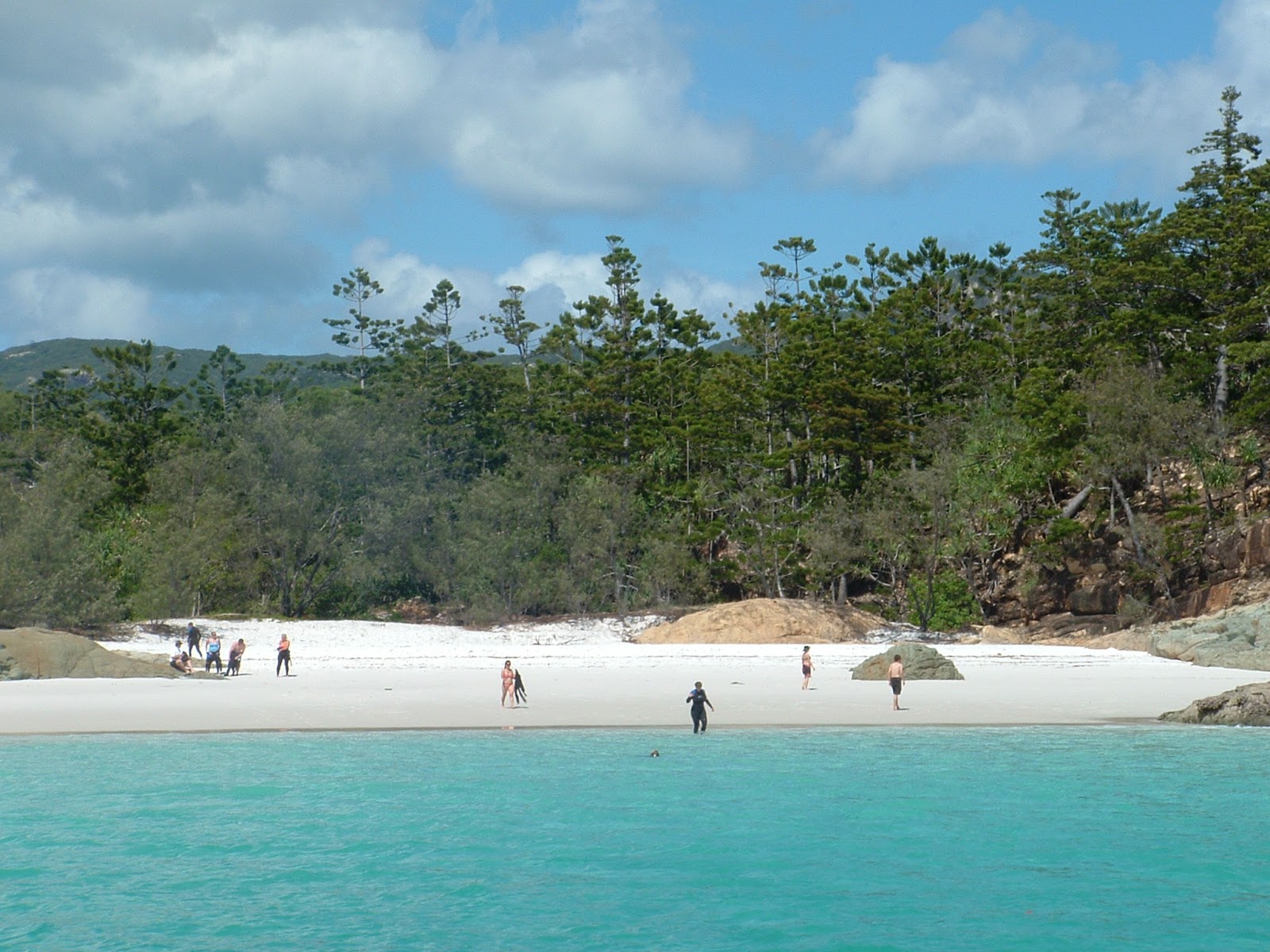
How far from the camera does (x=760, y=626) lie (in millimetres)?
44000

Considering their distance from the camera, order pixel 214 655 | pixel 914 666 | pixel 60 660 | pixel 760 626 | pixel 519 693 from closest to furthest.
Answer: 1. pixel 519 693
2. pixel 914 666
3. pixel 60 660
4. pixel 214 655
5. pixel 760 626

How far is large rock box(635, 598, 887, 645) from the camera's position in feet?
144

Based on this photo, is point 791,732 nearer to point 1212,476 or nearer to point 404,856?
point 404,856

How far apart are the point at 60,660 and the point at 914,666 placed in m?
22.0

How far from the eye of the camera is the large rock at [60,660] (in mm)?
31531

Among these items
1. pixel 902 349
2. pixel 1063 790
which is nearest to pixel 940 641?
pixel 902 349

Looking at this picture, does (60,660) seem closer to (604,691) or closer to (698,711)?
(604,691)

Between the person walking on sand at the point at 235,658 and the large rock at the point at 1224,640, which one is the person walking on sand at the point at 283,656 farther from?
Result: the large rock at the point at 1224,640

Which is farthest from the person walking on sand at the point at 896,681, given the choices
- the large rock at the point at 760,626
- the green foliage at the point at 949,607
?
the green foliage at the point at 949,607

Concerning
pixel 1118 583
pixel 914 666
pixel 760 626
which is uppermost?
pixel 1118 583

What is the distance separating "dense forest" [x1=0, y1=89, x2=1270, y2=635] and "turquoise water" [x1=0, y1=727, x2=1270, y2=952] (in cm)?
2385

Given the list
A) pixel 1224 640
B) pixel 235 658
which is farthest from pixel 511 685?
pixel 1224 640

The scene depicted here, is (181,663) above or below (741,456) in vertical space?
below

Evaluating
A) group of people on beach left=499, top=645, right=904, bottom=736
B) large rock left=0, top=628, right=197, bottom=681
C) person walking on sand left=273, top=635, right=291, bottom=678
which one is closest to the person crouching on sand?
large rock left=0, top=628, right=197, bottom=681
